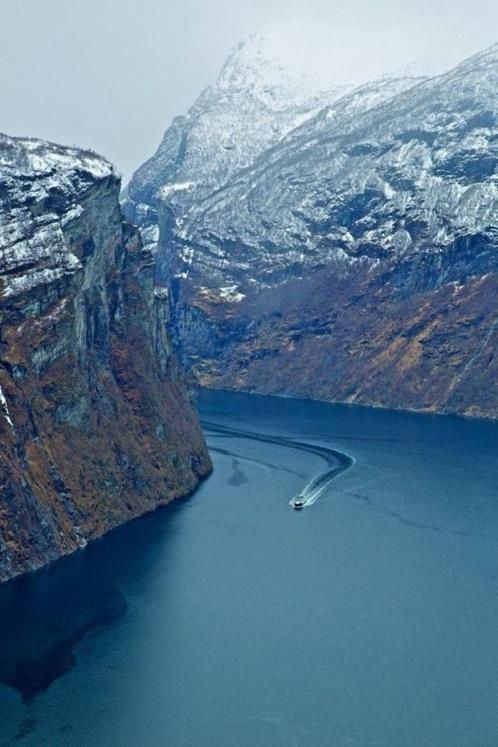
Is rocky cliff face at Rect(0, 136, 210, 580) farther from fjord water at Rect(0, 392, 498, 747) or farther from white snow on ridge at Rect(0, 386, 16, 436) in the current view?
fjord water at Rect(0, 392, 498, 747)

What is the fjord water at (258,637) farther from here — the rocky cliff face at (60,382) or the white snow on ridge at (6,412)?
the white snow on ridge at (6,412)

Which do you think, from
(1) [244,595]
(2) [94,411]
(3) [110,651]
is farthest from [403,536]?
(3) [110,651]

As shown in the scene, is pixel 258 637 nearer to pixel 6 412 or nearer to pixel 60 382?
pixel 6 412

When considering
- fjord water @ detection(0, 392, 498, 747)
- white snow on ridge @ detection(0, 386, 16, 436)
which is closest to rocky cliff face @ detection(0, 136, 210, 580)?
white snow on ridge @ detection(0, 386, 16, 436)

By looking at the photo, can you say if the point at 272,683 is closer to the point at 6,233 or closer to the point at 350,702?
the point at 350,702

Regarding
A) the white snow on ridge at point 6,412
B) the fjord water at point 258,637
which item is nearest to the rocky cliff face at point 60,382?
the white snow on ridge at point 6,412

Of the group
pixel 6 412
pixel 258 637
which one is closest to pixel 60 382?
pixel 6 412
